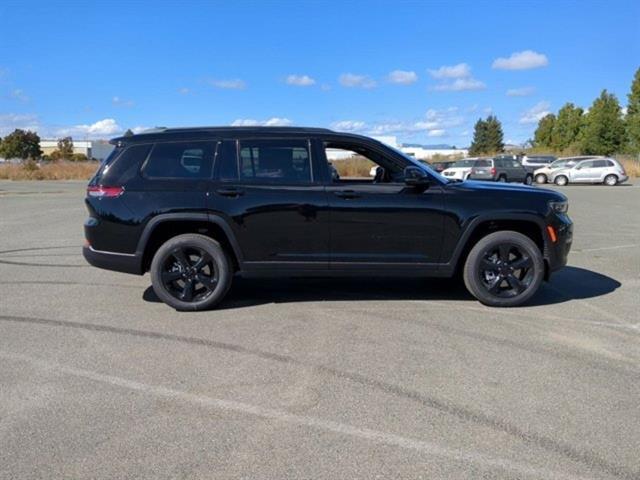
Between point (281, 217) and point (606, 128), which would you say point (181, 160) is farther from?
point (606, 128)

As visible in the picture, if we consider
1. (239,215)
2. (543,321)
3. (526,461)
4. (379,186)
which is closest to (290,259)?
(239,215)

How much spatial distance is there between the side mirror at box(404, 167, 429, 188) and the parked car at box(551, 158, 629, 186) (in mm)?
33299

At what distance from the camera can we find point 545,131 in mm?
78875

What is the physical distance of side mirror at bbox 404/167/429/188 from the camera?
595 cm

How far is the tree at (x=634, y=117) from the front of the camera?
5100 centimetres

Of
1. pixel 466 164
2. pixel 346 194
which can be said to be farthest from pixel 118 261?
pixel 466 164

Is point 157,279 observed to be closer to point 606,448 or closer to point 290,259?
point 290,259

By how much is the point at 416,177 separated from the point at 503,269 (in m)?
1.39

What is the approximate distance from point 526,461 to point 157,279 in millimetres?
4151

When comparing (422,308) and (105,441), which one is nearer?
(105,441)

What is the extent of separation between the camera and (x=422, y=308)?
6227 millimetres

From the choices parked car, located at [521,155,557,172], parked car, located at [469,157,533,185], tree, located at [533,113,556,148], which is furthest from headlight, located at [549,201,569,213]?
tree, located at [533,113,556,148]

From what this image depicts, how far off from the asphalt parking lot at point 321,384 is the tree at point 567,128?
65.4m

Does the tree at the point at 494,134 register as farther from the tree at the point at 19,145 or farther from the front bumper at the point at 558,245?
the front bumper at the point at 558,245
